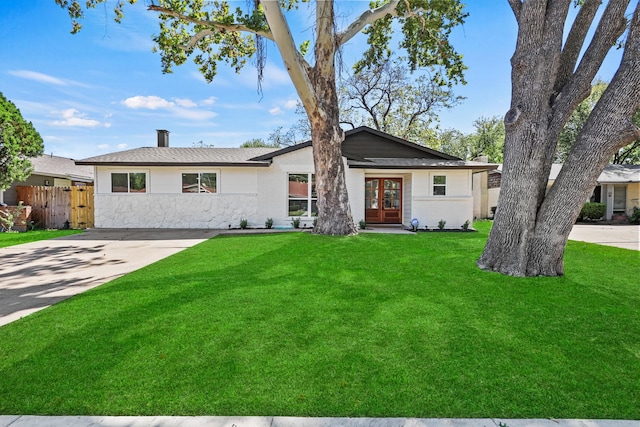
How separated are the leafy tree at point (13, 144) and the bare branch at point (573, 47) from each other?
668 inches

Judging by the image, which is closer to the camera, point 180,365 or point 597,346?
point 180,365

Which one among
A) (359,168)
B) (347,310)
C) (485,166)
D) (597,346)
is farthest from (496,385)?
(485,166)

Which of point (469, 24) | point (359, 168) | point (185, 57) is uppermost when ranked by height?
point (469, 24)

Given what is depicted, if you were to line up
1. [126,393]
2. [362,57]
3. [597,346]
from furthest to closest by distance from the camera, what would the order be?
[362,57]
[597,346]
[126,393]

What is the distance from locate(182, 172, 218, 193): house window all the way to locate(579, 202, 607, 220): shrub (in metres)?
21.0

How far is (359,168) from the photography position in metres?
13.8

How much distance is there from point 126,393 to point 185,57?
14157 millimetres

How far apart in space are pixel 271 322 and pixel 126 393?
1549mm

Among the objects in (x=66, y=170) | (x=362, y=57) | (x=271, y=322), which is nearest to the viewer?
(x=271, y=322)

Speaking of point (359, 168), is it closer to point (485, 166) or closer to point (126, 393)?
point (485, 166)

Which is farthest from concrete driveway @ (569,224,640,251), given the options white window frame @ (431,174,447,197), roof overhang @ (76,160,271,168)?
roof overhang @ (76,160,271,168)

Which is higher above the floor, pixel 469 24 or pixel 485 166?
pixel 469 24

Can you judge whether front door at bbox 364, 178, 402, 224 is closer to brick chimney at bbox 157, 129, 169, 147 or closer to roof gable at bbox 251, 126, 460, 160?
roof gable at bbox 251, 126, 460, 160

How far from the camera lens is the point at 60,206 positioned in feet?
48.2
